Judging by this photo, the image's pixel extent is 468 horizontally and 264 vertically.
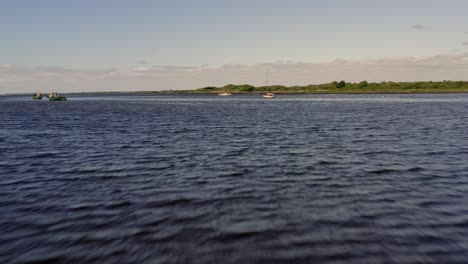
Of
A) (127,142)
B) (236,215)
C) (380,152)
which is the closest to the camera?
(236,215)

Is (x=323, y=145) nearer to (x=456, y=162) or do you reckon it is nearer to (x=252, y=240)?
(x=456, y=162)

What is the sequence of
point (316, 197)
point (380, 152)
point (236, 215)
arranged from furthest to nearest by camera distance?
point (380, 152) < point (316, 197) < point (236, 215)

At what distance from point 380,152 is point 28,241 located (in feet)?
72.3

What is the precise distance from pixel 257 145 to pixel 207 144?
428 centimetres

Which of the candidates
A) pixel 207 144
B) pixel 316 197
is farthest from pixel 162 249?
pixel 207 144

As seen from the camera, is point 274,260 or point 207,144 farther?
point 207,144

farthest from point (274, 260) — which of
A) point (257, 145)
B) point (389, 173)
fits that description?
point (257, 145)

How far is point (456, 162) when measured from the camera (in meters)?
21.0

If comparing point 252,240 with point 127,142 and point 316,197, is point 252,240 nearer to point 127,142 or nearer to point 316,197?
point 316,197

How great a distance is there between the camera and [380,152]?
25.1 meters

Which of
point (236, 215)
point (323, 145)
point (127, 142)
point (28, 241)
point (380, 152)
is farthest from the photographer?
point (127, 142)

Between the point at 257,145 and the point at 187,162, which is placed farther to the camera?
the point at 257,145

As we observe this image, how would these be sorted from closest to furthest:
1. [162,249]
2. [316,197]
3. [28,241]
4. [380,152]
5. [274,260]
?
[274,260] < [162,249] < [28,241] < [316,197] < [380,152]

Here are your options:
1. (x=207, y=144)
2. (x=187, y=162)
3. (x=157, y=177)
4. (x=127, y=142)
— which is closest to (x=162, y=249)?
(x=157, y=177)
